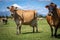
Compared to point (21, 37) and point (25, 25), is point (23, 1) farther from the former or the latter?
point (21, 37)

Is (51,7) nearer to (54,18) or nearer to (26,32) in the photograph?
(54,18)

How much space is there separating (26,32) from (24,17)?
24 cm

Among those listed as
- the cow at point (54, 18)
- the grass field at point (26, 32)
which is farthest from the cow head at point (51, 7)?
the grass field at point (26, 32)

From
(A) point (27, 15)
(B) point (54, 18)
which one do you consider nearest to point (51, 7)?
(B) point (54, 18)

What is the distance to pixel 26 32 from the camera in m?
3.08

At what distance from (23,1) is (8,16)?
342mm

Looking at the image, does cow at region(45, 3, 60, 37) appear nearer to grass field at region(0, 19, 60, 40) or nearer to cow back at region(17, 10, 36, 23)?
grass field at region(0, 19, 60, 40)

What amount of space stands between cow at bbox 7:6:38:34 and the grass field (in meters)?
0.06

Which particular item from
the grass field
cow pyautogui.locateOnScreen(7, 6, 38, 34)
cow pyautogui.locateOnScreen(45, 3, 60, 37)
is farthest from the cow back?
cow pyautogui.locateOnScreen(45, 3, 60, 37)

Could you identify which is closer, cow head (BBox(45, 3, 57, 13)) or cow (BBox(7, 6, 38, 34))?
cow head (BBox(45, 3, 57, 13))

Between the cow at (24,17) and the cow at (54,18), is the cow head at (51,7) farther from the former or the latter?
the cow at (24,17)

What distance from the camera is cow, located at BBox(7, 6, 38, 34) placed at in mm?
3082

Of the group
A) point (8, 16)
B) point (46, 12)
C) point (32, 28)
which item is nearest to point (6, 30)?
point (8, 16)

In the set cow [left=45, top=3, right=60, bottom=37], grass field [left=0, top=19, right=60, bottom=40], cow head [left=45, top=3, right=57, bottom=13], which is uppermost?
cow head [left=45, top=3, right=57, bottom=13]
